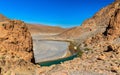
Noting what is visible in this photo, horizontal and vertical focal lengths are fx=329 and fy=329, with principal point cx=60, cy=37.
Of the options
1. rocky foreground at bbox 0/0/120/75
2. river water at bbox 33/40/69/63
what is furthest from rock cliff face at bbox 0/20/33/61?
river water at bbox 33/40/69/63

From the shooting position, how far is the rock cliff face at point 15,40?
22520 mm

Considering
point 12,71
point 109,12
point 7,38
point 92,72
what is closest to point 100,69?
point 92,72

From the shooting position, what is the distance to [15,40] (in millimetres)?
23688

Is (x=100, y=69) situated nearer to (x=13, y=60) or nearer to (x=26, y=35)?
(x=13, y=60)

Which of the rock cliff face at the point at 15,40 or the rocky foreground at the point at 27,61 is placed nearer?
the rocky foreground at the point at 27,61

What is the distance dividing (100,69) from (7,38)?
7.20m

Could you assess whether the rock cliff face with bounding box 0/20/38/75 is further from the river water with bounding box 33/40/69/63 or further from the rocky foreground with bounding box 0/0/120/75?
the river water with bounding box 33/40/69/63

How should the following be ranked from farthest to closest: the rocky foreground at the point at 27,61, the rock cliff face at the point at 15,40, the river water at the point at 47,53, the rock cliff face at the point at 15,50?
the river water at the point at 47,53 < the rock cliff face at the point at 15,40 < the rocky foreground at the point at 27,61 < the rock cliff face at the point at 15,50

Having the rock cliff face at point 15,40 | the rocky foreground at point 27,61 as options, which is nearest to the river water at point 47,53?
the rock cliff face at point 15,40

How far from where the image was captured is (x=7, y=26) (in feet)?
78.0

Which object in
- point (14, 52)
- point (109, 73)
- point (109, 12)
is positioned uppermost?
point (109, 12)

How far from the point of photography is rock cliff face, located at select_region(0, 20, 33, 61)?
22.5 meters

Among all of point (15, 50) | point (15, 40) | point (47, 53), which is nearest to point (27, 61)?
point (15, 50)

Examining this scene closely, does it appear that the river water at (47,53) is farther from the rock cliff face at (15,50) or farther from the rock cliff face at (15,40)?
the rock cliff face at (15,50)
